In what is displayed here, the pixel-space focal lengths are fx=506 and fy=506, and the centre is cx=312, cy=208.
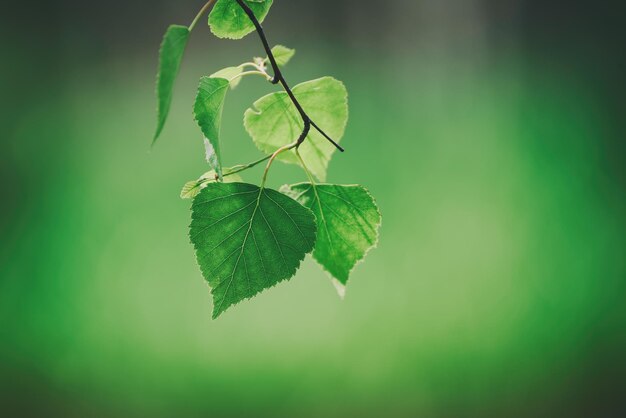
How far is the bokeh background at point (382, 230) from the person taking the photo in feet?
5.57

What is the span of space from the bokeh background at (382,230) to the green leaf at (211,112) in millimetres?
1412

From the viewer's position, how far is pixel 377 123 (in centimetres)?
A: 179

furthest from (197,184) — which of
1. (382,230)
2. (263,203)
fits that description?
(382,230)

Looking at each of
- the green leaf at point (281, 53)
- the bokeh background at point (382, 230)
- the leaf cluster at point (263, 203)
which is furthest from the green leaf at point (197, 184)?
the bokeh background at point (382, 230)

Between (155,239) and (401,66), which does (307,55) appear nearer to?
(401,66)

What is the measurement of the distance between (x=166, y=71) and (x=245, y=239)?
0.41ft

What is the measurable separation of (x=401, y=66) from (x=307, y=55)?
13.3 inches

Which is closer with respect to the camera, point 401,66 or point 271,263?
point 271,263

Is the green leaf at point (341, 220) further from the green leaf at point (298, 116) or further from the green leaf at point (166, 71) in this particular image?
the green leaf at point (166, 71)

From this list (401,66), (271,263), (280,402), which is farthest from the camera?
(401,66)

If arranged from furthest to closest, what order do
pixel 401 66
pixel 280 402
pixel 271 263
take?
pixel 401 66
pixel 280 402
pixel 271 263

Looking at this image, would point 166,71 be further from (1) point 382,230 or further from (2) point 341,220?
(1) point 382,230

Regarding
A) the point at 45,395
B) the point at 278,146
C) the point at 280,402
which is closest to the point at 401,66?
the point at 280,402

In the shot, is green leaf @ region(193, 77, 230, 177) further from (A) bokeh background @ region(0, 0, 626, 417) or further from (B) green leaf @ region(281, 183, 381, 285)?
(A) bokeh background @ region(0, 0, 626, 417)
